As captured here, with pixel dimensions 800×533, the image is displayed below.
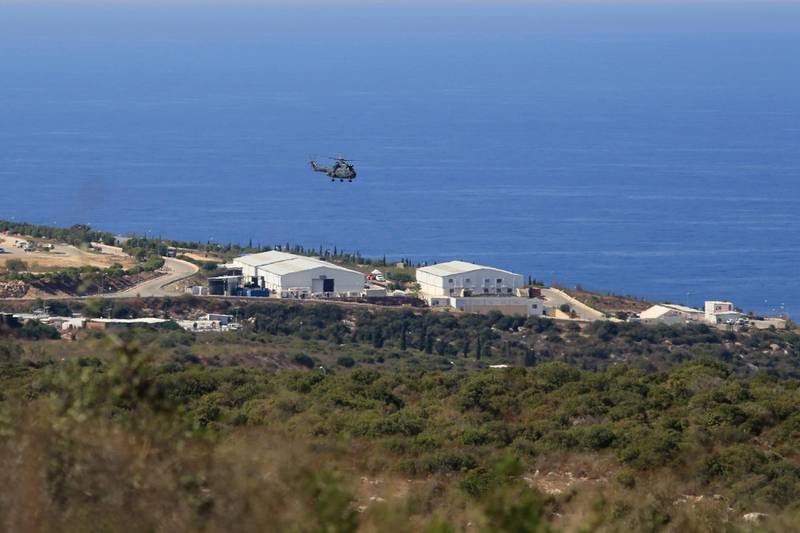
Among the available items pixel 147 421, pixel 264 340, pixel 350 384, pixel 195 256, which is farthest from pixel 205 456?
pixel 195 256

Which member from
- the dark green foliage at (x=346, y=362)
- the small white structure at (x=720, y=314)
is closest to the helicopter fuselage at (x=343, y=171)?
the dark green foliage at (x=346, y=362)

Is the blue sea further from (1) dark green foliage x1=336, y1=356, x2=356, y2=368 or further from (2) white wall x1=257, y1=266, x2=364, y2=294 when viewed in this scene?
(1) dark green foliage x1=336, y1=356, x2=356, y2=368

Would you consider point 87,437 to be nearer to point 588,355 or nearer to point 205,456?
point 205,456

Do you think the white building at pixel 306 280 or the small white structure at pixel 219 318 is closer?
Answer: the small white structure at pixel 219 318

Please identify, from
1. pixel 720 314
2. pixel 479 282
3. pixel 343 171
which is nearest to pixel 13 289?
pixel 343 171

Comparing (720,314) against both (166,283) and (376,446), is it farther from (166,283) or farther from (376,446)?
(376,446)

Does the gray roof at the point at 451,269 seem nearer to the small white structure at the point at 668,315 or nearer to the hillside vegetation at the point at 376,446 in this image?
the small white structure at the point at 668,315

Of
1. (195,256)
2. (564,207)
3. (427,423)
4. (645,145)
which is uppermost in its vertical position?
(645,145)
